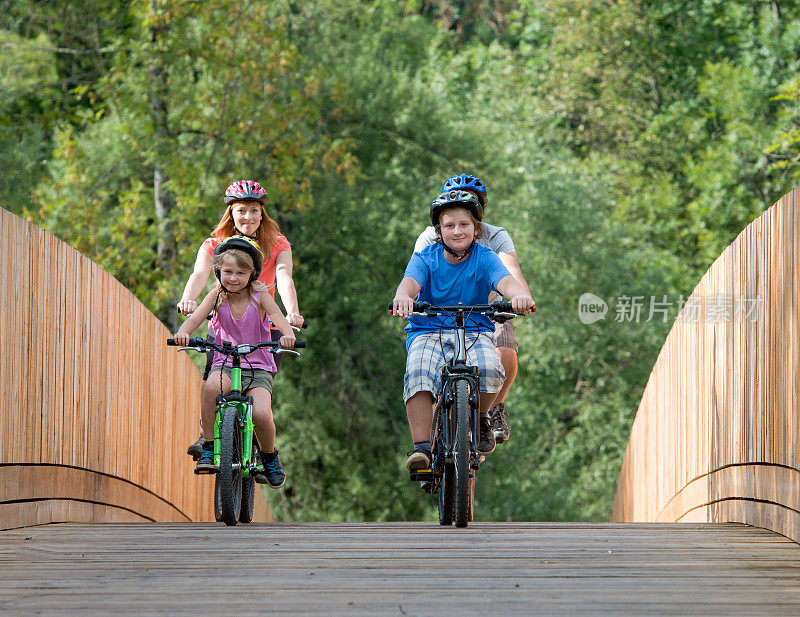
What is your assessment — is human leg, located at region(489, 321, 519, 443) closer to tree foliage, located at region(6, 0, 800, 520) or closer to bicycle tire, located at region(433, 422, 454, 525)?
bicycle tire, located at region(433, 422, 454, 525)

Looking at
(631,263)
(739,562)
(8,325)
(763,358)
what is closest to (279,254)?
(8,325)

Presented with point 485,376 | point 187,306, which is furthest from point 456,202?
point 187,306

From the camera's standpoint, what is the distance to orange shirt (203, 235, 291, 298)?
820 centimetres

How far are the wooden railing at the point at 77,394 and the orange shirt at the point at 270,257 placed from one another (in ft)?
2.50

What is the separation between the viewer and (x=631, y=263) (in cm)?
2872

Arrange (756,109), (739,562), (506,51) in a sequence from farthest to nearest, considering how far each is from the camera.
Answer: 1. (506,51)
2. (756,109)
3. (739,562)

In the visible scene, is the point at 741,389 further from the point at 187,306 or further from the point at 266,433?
the point at 187,306

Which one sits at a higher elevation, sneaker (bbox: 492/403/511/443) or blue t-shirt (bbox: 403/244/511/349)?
blue t-shirt (bbox: 403/244/511/349)

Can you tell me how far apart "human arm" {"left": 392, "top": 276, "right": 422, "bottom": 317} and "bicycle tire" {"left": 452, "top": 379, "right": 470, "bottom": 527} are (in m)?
0.48

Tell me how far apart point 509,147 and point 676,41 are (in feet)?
22.1

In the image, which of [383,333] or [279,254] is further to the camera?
[383,333]

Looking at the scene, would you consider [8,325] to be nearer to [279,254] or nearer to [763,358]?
[279,254]

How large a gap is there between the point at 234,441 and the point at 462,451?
1399 mm

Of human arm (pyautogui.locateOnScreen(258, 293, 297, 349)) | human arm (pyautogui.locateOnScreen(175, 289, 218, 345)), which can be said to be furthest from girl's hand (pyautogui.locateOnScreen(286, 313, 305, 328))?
human arm (pyautogui.locateOnScreen(175, 289, 218, 345))
